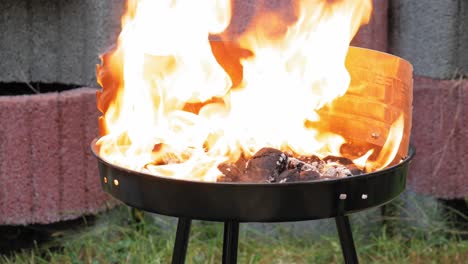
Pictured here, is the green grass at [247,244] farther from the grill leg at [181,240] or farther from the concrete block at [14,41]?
the grill leg at [181,240]

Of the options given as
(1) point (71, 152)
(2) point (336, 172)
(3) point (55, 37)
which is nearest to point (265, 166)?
(2) point (336, 172)

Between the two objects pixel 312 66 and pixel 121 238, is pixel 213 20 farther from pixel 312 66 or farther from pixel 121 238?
pixel 121 238

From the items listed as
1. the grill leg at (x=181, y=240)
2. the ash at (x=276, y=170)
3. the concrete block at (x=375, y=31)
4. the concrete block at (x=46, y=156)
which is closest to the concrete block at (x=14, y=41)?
the concrete block at (x=46, y=156)

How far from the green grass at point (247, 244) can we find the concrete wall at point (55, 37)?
2.03ft

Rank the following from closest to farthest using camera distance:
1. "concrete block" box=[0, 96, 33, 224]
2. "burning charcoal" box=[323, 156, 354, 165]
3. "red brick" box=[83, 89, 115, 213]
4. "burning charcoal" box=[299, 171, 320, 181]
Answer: "burning charcoal" box=[299, 171, 320, 181], "burning charcoal" box=[323, 156, 354, 165], "concrete block" box=[0, 96, 33, 224], "red brick" box=[83, 89, 115, 213]

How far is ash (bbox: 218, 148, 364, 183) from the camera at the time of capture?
1821 mm

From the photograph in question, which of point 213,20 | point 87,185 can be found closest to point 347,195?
point 213,20

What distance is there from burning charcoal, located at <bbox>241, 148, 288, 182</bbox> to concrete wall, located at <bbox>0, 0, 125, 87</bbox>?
1416 millimetres

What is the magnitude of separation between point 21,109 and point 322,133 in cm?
125

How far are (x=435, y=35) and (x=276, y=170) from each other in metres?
1.48

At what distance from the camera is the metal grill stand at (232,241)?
6.70 feet

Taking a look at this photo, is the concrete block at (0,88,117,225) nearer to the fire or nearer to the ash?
the fire

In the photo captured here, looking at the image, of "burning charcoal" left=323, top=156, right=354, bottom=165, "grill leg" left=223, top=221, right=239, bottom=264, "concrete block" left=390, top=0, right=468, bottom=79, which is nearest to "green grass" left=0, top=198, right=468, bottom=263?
"concrete block" left=390, top=0, right=468, bottom=79

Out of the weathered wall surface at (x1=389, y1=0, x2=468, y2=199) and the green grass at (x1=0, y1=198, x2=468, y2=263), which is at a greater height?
the weathered wall surface at (x1=389, y1=0, x2=468, y2=199)
